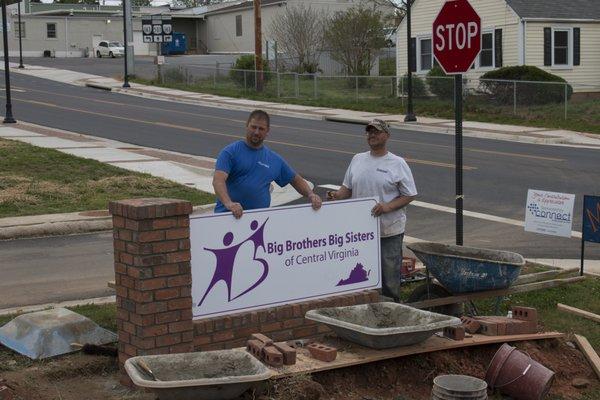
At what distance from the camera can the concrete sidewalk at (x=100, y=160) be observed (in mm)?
13047

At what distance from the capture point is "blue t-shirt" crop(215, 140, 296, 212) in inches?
282

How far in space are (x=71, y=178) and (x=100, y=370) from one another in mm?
10911

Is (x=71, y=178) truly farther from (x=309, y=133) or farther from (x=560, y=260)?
(x=309, y=133)

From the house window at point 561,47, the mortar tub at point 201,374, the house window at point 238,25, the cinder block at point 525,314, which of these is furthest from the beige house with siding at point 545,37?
the house window at point 238,25

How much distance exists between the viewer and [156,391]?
530cm

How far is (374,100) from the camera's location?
3744 centimetres

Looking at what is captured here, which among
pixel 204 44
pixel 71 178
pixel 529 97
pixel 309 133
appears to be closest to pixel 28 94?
pixel 309 133

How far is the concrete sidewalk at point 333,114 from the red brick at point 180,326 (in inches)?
819

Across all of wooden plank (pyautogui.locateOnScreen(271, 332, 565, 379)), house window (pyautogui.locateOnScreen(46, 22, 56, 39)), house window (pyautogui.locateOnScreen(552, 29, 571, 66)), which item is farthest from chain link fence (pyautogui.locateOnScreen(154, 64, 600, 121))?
house window (pyautogui.locateOnScreen(46, 22, 56, 39))

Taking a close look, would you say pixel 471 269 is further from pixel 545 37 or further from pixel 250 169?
pixel 545 37

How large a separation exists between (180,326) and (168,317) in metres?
0.12

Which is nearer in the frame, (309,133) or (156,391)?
(156,391)

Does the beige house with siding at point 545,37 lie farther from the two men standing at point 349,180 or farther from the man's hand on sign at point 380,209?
the man's hand on sign at point 380,209

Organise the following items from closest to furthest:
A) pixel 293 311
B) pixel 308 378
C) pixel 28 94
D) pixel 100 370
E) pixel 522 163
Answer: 1. pixel 308 378
2. pixel 100 370
3. pixel 293 311
4. pixel 522 163
5. pixel 28 94
